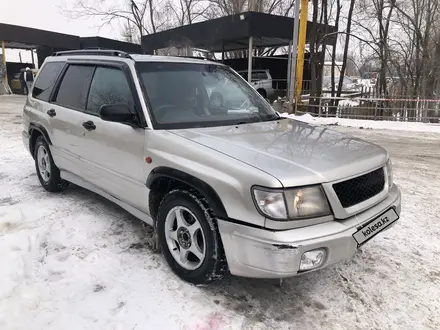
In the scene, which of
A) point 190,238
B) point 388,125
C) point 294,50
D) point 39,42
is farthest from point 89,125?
point 39,42

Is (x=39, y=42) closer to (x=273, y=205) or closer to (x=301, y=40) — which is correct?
(x=301, y=40)

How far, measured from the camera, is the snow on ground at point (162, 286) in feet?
8.44

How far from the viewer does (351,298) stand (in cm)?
285

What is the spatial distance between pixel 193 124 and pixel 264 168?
3.48 feet

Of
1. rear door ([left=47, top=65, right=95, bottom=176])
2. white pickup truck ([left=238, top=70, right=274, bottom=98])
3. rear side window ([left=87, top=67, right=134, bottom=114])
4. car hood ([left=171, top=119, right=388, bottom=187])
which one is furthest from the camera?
white pickup truck ([left=238, top=70, right=274, bottom=98])

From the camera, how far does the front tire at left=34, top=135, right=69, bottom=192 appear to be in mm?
4863

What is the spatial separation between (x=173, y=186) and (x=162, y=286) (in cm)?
79

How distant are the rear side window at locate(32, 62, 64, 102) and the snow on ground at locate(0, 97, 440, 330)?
62.5 inches

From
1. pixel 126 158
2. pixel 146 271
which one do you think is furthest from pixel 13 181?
pixel 146 271

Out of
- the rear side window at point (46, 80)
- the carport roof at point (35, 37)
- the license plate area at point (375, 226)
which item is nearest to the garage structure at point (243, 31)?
the carport roof at point (35, 37)

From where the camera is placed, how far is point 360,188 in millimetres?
2713

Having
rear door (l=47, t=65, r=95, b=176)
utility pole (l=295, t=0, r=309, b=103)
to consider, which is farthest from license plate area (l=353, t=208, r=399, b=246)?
utility pole (l=295, t=0, r=309, b=103)

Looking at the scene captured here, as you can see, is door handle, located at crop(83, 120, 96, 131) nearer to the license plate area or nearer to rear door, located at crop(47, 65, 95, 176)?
rear door, located at crop(47, 65, 95, 176)

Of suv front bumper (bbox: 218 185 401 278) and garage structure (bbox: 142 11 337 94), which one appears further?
garage structure (bbox: 142 11 337 94)
